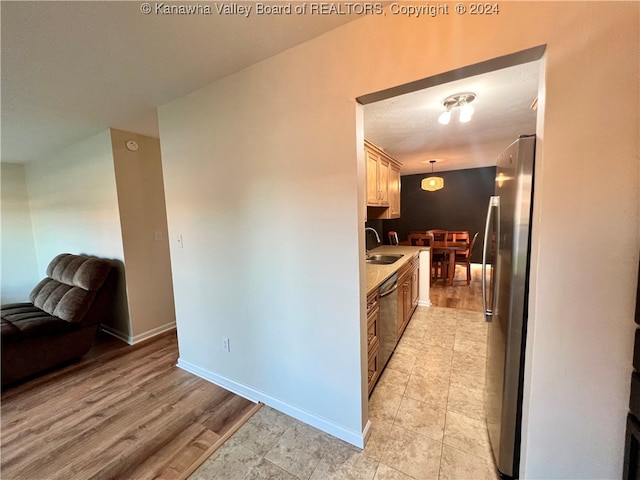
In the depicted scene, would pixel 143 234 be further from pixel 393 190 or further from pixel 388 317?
pixel 393 190

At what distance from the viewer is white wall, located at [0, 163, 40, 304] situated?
12.4ft

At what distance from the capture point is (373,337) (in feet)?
6.58

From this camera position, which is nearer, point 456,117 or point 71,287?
point 456,117

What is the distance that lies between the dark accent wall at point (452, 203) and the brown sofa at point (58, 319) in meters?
5.40

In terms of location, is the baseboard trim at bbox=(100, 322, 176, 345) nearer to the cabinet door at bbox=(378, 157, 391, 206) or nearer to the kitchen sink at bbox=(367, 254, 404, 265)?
the kitchen sink at bbox=(367, 254, 404, 265)

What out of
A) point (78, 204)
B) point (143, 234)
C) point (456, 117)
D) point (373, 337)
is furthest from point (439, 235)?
point (78, 204)

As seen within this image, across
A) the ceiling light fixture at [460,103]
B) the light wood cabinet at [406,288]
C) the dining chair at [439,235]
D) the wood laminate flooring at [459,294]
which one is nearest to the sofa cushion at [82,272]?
the light wood cabinet at [406,288]

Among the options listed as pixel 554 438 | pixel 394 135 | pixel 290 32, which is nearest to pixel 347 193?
pixel 290 32

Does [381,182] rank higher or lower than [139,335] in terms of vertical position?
higher

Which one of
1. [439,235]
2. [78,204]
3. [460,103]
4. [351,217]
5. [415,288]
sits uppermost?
[460,103]

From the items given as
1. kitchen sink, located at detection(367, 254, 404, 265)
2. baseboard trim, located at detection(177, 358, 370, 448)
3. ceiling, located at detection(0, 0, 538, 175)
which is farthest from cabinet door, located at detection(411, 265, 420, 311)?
baseboard trim, located at detection(177, 358, 370, 448)

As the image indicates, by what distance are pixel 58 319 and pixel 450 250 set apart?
18.5ft

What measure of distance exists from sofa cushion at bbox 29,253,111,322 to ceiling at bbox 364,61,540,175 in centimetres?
332

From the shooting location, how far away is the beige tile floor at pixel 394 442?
4.69ft
